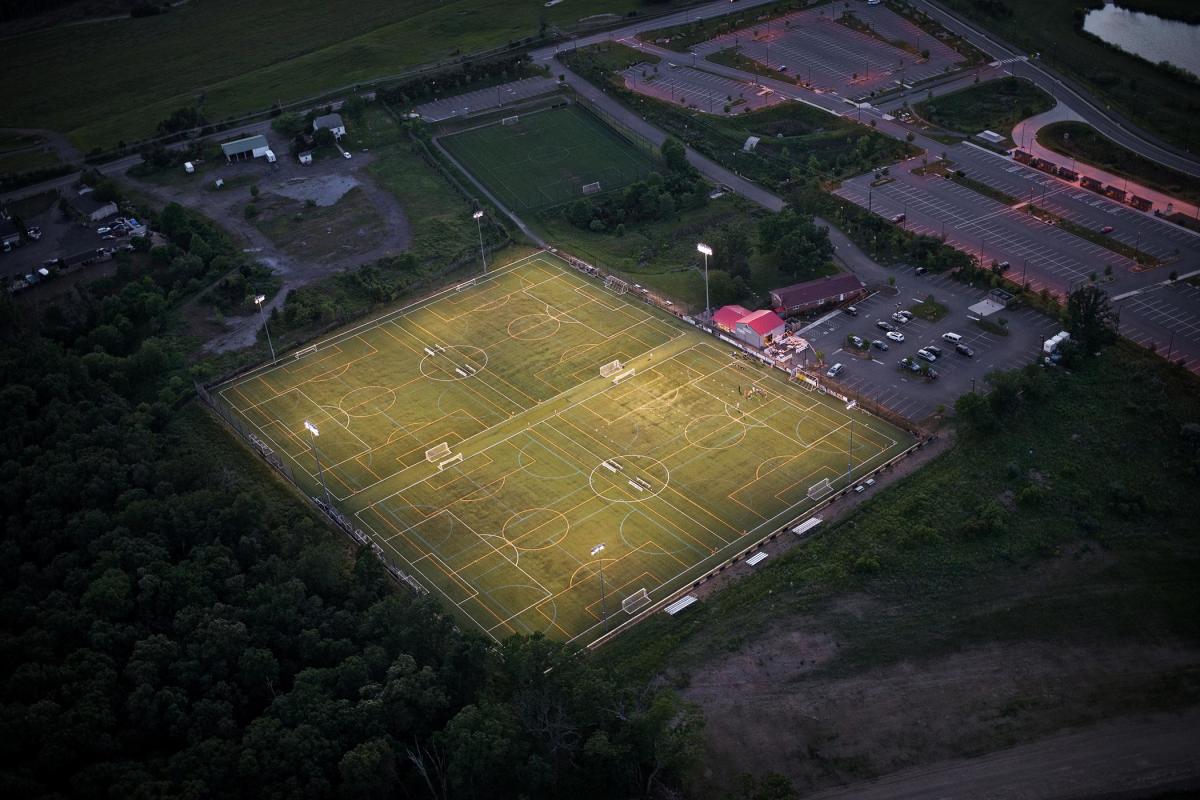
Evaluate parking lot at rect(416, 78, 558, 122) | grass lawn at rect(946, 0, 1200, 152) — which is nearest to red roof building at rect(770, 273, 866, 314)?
grass lawn at rect(946, 0, 1200, 152)

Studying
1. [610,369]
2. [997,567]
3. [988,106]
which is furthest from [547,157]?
[997,567]

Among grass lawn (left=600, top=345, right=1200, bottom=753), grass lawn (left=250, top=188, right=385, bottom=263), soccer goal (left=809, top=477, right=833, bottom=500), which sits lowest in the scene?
grass lawn (left=250, top=188, right=385, bottom=263)

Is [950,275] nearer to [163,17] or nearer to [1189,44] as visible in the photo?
[1189,44]

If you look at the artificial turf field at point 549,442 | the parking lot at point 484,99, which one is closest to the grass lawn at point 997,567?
the artificial turf field at point 549,442

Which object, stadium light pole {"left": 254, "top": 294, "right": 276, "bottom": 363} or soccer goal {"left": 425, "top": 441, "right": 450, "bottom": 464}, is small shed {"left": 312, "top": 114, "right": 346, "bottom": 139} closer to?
stadium light pole {"left": 254, "top": 294, "right": 276, "bottom": 363}

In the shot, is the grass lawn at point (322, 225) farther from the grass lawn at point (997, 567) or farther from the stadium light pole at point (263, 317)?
the grass lawn at point (997, 567)
